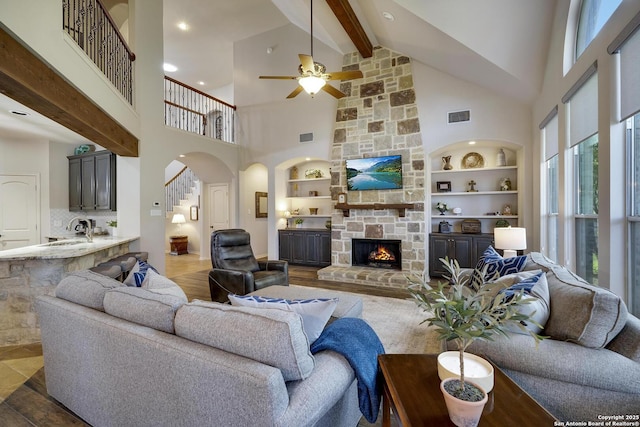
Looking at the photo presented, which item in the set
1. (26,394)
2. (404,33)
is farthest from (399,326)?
(404,33)

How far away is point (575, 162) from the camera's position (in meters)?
3.17

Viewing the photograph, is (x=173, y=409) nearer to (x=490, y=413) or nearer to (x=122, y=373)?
(x=122, y=373)

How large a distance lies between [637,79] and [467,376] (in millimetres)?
2360

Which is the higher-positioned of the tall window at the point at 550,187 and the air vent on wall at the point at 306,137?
the air vent on wall at the point at 306,137

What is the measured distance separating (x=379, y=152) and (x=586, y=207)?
3.52 metres

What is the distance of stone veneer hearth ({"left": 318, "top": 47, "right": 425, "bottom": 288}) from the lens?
5543 millimetres

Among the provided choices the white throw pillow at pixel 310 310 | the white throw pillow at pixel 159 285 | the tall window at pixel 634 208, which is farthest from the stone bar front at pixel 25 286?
the tall window at pixel 634 208

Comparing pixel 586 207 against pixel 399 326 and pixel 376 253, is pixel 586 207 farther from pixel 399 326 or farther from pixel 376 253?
pixel 376 253

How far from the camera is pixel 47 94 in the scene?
248 cm

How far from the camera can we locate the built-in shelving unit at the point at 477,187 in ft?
17.8

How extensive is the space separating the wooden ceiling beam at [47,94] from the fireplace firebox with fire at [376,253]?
4.64 m

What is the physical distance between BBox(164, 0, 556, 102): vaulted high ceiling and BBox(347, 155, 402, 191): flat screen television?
189cm

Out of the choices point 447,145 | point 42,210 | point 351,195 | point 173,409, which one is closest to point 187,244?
point 42,210

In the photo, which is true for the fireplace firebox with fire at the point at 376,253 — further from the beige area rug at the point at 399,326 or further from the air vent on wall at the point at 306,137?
the air vent on wall at the point at 306,137
